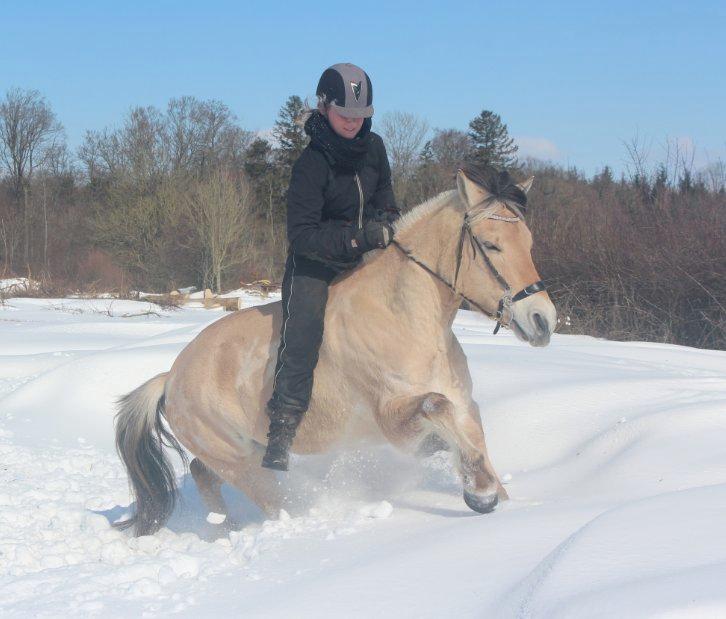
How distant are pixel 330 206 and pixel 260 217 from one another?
3842cm

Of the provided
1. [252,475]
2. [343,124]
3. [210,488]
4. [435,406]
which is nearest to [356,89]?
[343,124]

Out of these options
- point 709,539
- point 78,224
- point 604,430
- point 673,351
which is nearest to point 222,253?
point 78,224

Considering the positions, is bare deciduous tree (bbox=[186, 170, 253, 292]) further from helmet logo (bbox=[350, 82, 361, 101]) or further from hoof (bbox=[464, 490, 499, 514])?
hoof (bbox=[464, 490, 499, 514])

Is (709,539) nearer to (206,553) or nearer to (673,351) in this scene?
(206,553)

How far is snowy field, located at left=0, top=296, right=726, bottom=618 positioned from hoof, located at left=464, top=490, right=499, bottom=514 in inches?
3.1

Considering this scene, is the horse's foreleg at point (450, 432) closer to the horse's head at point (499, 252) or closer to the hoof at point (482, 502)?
the hoof at point (482, 502)

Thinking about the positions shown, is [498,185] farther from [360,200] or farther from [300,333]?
[300,333]

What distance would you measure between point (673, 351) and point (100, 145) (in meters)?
42.8

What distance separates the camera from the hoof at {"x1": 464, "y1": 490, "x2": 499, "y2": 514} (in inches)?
145

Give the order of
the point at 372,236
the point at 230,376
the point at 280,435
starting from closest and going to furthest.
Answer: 1. the point at 372,236
2. the point at 280,435
3. the point at 230,376

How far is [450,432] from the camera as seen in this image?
3838mm

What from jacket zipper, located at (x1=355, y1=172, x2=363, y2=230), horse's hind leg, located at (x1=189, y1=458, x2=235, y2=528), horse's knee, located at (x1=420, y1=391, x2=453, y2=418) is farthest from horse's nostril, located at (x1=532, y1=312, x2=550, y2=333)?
horse's hind leg, located at (x1=189, y1=458, x2=235, y2=528)

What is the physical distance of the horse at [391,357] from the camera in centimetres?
386

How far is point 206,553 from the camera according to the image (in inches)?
153
